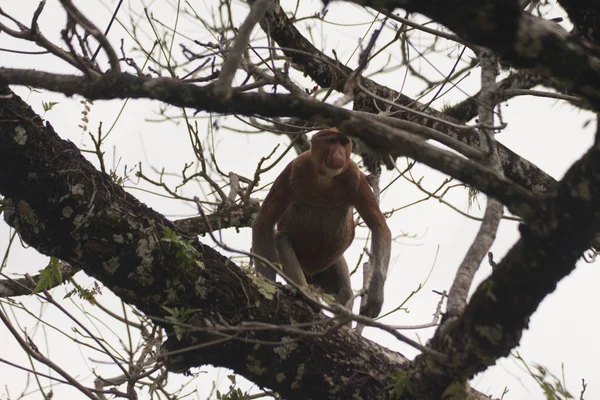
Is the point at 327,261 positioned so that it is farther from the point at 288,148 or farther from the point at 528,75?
the point at 528,75

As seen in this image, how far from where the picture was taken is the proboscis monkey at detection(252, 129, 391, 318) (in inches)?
222

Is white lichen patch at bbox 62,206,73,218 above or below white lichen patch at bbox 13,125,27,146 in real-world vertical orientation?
below

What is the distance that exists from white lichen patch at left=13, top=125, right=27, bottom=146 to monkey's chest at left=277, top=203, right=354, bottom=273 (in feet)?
9.82

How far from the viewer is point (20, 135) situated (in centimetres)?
346

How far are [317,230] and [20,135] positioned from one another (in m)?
3.09

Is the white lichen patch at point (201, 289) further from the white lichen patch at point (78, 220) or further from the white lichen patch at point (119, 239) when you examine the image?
the white lichen patch at point (78, 220)

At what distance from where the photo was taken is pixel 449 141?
10.2 feet

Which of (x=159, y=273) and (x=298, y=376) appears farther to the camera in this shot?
(x=298, y=376)

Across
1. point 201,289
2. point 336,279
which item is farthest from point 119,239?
point 336,279

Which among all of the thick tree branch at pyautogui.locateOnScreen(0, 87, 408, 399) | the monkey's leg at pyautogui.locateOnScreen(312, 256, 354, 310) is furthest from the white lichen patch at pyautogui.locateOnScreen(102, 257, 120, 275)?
the monkey's leg at pyautogui.locateOnScreen(312, 256, 354, 310)

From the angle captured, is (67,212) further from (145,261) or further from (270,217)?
(270,217)

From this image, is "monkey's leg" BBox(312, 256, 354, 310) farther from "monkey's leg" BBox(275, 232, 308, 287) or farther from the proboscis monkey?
"monkey's leg" BBox(275, 232, 308, 287)

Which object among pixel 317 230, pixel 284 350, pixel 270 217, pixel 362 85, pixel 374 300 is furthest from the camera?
pixel 317 230

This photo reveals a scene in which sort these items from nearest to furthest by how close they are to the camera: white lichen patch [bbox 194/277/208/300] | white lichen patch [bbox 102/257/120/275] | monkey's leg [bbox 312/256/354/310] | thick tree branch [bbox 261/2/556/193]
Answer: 1. white lichen patch [bbox 102/257/120/275]
2. white lichen patch [bbox 194/277/208/300]
3. thick tree branch [bbox 261/2/556/193]
4. monkey's leg [bbox 312/256/354/310]
